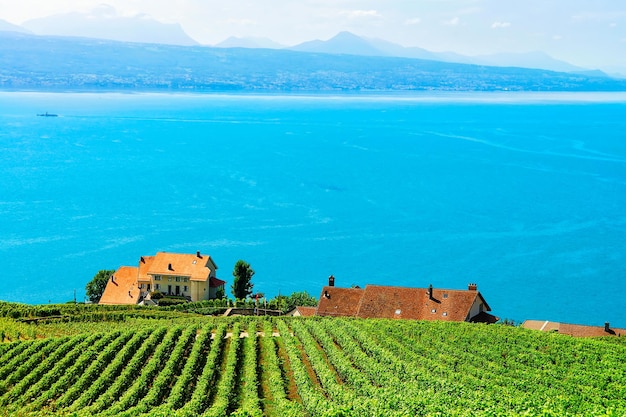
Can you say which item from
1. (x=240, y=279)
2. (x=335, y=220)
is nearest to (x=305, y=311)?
(x=240, y=279)

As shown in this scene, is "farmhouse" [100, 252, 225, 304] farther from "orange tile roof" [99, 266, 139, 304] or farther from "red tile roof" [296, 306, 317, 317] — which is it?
"red tile roof" [296, 306, 317, 317]

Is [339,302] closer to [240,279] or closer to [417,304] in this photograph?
[417,304]

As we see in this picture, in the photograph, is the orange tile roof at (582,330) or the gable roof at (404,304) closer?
the orange tile roof at (582,330)

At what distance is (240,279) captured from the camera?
70.3m

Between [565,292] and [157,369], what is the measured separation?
2545 inches

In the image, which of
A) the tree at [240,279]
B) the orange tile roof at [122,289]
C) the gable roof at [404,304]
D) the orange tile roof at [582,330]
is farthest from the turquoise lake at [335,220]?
the gable roof at [404,304]

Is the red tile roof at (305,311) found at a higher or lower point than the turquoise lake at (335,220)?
higher

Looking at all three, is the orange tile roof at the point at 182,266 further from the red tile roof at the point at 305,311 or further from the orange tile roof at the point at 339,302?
the orange tile roof at the point at 339,302

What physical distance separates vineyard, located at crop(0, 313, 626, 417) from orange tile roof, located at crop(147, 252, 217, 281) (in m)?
21.2

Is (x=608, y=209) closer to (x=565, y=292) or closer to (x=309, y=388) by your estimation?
(x=565, y=292)

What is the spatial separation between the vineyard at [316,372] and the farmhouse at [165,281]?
21.0 metres

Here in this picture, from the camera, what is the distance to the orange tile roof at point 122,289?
68.4 metres

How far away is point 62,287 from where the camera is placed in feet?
280

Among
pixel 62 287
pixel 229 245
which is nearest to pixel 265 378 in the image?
pixel 62 287
